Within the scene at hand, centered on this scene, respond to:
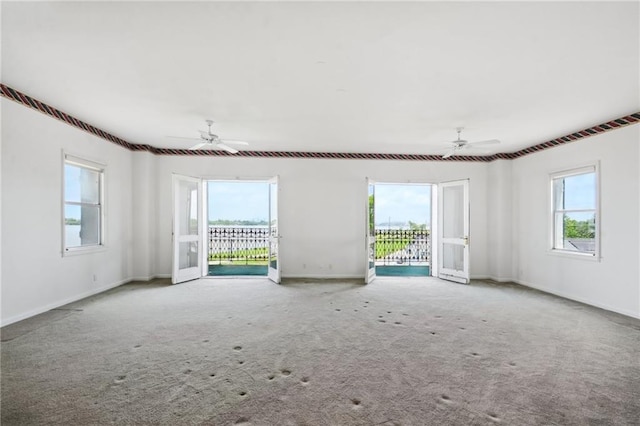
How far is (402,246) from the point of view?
8.80 metres

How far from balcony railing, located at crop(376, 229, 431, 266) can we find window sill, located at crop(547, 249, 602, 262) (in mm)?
3551

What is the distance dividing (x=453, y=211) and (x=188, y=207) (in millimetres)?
5654

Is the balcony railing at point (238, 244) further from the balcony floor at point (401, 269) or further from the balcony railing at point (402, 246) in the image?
the balcony railing at point (402, 246)

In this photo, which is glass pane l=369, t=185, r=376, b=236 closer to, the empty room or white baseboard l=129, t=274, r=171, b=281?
the empty room

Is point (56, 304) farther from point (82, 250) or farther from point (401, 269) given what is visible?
point (401, 269)

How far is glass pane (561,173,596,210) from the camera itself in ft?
15.1

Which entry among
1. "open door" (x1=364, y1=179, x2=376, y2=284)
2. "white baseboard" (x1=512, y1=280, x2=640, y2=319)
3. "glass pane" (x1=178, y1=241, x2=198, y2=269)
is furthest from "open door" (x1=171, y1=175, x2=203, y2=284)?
"white baseboard" (x1=512, y1=280, x2=640, y2=319)

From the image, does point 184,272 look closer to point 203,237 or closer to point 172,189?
point 203,237

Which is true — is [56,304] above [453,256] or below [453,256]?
below

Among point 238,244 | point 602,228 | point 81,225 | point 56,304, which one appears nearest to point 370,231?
point 602,228

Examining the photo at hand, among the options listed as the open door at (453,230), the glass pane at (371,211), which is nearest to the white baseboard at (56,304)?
the glass pane at (371,211)

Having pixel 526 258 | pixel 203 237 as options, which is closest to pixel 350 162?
pixel 203 237

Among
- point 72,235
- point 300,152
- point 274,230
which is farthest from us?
point 300,152

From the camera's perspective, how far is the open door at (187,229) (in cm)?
573
